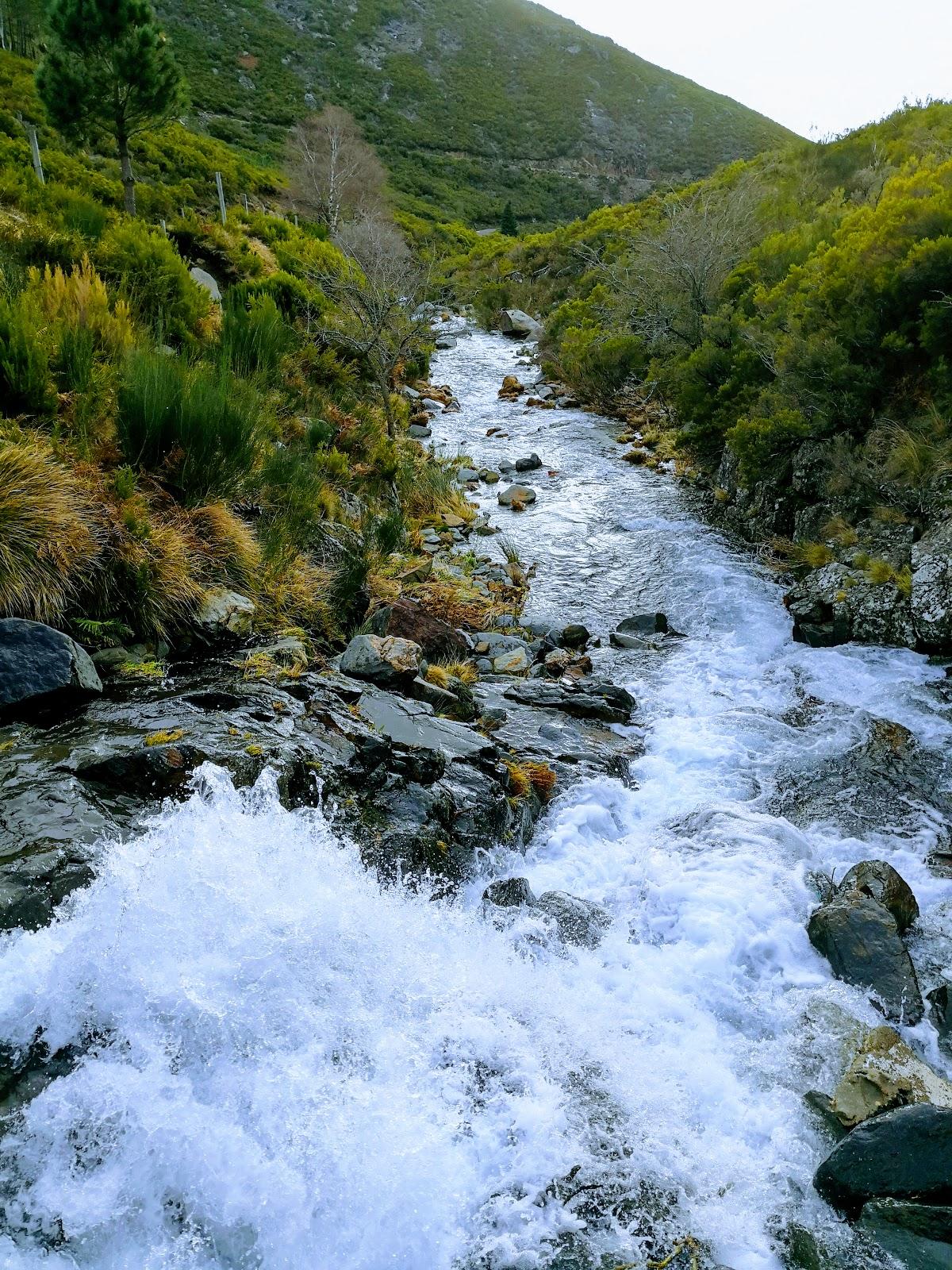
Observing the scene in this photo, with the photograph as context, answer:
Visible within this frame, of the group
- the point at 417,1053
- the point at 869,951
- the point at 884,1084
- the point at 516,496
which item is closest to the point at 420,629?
the point at 417,1053

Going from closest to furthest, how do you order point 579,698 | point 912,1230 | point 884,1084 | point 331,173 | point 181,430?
point 912,1230
point 884,1084
point 181,430
point 579,698
point 331,173

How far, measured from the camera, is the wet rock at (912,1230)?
2539mm

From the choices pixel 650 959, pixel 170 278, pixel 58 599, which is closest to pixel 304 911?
pixel 650 959

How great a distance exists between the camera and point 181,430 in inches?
223

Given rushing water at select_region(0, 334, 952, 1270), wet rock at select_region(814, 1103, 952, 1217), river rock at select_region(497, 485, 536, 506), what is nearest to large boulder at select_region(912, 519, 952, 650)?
rushing water at select_region(0, 334, 952, 1270)

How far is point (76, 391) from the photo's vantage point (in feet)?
18.4

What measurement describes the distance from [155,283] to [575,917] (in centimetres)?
858

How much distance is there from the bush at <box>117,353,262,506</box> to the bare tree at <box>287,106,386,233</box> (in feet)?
72.2

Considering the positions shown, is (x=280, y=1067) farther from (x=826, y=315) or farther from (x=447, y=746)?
(x=826, y=315)

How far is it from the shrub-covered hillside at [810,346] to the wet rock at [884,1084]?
16.1 ft

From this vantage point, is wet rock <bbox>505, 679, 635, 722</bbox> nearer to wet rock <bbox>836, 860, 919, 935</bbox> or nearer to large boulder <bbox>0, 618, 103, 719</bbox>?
wet rock <bbox>836, 860, 919, 935</bbox>

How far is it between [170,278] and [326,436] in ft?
8.76

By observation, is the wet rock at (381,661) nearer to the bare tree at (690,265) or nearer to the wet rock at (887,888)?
the wet rock at (887,888)

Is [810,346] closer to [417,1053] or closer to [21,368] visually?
[21,368]
